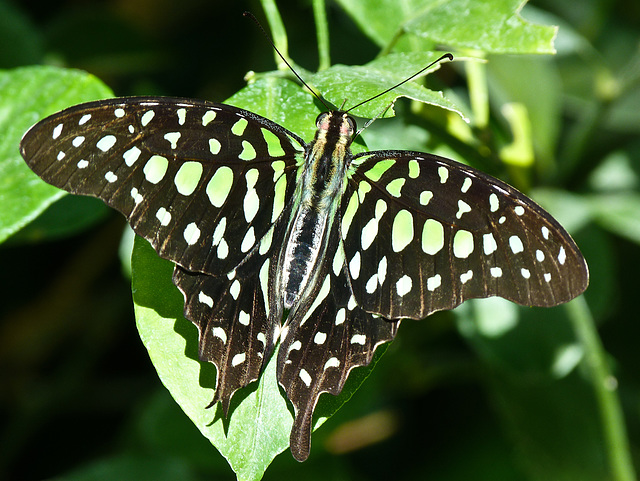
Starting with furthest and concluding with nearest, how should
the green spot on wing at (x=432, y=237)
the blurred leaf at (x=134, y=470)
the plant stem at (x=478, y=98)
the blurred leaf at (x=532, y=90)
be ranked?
the blurred leaf at (x=532, y=90)
the blurred leaf at (x=134, y=470)
the plant stem at (x=478, y=98)
the green spot on wing at (x=432, y=237)

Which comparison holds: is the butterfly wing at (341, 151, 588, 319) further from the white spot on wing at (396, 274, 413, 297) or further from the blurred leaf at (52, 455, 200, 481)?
the blurred leaf at (52, 455, 200, 481)

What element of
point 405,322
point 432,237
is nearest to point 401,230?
point 432,237

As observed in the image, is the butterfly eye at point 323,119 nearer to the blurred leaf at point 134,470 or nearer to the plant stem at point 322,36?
the plant stem at point 322,36

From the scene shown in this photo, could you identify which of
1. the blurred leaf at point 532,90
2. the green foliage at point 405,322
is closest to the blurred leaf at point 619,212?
the green foliage at point 405,322

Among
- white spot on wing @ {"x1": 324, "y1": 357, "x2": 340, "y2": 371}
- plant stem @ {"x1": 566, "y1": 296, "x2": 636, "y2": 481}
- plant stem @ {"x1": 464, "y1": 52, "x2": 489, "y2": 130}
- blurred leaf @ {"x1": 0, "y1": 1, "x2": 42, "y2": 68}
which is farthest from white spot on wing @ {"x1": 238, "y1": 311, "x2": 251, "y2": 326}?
blurred leaf @ {"x1": 0, "y1": 1, "x2": 42, "y2": 68}

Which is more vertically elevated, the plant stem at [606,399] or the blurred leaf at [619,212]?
the blurred leaf at [619,212]

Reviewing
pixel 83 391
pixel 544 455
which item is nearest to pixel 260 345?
pixel 544 455

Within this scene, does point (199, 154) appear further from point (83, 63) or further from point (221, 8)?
point (221, 8)

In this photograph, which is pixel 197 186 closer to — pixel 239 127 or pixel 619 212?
pixel 239 127
